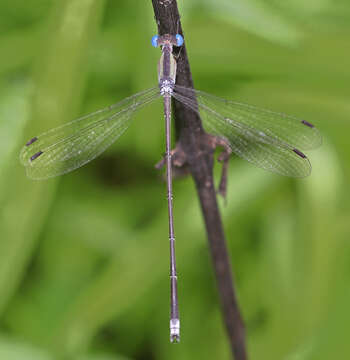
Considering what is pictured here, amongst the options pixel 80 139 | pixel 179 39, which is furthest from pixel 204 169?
pixel 80 139

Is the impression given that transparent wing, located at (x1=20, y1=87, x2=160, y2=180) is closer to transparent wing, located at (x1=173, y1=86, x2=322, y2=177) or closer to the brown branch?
transparent wing, located at (x1=173, y1=86, x2=322, y2=177)

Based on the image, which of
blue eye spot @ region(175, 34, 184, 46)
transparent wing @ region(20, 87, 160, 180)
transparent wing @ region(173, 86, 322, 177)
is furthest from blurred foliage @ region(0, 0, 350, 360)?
blue eye spot @ region(175, 34, 184, 46)

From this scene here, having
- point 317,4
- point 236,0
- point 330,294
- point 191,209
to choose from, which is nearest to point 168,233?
point 191,209

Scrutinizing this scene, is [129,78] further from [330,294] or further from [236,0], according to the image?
[330,294]

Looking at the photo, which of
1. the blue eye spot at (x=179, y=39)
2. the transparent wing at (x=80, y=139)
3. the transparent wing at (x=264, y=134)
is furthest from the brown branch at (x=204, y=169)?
the transparent wing at (x=80, y=139)

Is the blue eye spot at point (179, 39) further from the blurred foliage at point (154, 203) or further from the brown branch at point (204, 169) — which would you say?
the blurred foliage at point (154, 203)
